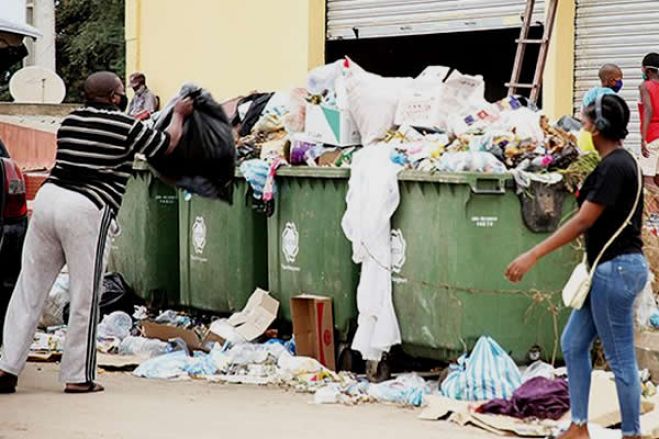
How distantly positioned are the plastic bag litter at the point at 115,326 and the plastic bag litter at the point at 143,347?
0.46 metres

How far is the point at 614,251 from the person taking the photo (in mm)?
6734

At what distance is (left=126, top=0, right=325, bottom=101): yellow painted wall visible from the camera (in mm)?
19031

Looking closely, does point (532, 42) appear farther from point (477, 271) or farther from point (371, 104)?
point (477, 271)

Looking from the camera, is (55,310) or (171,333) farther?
(55,310)

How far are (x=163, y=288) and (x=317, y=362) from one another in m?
2.67

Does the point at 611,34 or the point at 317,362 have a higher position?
the point at 611,34

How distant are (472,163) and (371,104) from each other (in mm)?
1254

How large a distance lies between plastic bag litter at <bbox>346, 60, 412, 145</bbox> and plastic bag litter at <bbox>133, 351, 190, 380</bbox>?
1.81 m

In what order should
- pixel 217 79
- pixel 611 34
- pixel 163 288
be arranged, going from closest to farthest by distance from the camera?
pixel 163 288
pixel 611 34
pixel 217 79

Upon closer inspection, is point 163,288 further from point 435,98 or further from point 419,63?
point 419,63

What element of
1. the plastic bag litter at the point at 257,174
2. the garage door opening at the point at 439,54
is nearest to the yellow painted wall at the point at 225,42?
the garage door opening at the point at 439,54

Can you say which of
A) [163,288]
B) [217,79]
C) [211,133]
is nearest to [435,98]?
[211,133]

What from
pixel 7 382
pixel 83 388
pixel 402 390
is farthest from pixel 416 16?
pixel 7 382

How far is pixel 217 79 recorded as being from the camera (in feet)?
66.8
